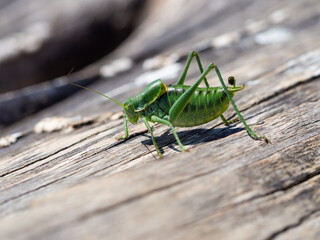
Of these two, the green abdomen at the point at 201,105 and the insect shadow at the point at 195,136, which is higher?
the green abdomen at the point at 201,105

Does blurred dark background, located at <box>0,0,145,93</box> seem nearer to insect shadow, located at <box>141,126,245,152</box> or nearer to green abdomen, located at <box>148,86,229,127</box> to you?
insect shadow, located at <box>141,126,245,152</box>

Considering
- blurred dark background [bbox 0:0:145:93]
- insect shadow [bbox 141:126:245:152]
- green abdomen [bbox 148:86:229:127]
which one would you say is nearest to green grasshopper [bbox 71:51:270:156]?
green abdomen [bbox 148:86:229:127]

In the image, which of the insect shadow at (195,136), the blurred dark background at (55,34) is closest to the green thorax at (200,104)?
the insect shadow at (195,136)

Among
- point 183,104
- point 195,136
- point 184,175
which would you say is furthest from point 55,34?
point 184,175

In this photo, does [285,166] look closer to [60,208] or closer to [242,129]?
[242,129]

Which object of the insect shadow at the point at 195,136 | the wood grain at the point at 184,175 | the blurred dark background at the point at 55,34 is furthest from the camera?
the blurred dark background at the point at 55,34

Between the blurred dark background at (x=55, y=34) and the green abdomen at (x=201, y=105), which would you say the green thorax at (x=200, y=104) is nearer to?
the green abdomen at (x=201, y=105)

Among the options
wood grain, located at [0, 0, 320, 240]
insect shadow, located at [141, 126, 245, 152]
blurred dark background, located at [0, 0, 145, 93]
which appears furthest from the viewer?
blurred dark background, located at [0, 0, 145, 93]
